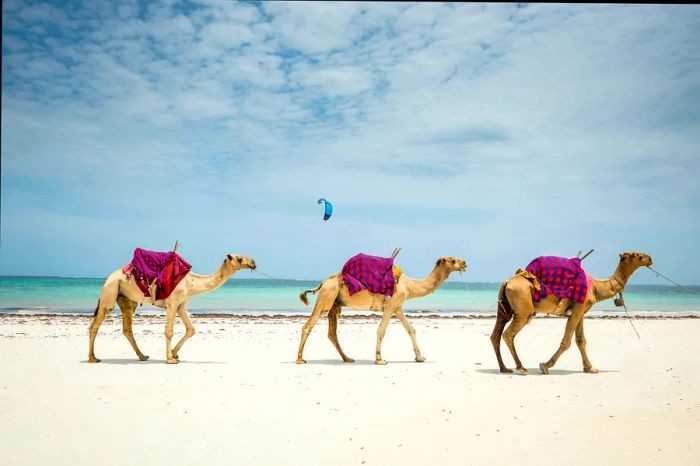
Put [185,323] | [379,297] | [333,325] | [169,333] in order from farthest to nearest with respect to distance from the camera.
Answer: [333,325]
[185,323]
[379,297]
[169,333]

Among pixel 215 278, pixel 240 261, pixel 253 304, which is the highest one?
pixel 240 261

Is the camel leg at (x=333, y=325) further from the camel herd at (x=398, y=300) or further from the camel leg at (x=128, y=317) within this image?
the camel leg at (x=128, y=317)

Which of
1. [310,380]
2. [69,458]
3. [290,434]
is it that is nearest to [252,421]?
[290,434]

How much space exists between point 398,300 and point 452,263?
147 centimetres

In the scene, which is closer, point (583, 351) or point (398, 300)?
point (583, 351)

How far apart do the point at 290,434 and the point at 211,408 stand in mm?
1553

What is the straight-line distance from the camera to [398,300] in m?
12.0

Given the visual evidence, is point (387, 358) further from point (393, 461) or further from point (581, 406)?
point (393, 461)

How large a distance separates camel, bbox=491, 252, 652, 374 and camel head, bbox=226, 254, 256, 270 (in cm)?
540

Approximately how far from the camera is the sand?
19.3ft

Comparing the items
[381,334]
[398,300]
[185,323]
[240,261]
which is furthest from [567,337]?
[185,323]

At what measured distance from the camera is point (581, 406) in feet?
25.8

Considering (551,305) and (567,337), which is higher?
(551,305)

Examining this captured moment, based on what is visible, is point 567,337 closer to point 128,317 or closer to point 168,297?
point 168,297
